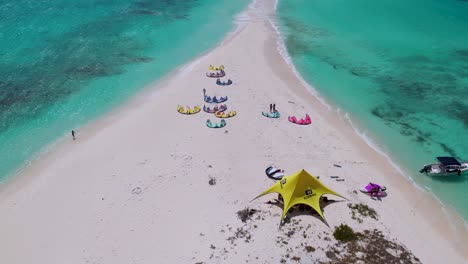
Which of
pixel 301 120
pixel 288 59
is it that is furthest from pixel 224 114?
pixel 288 59

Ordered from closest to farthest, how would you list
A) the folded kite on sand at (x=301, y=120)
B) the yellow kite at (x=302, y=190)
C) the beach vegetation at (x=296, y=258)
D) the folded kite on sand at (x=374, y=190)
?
the beach vegetation at (x=296, y=258) → the yellow kite at (x=302, y=190) → the folded kite on sand at (x=374, y=190) → the folded kite on sand at (x=301, y=120)

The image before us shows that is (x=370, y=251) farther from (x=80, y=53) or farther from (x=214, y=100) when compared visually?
(x=80, y=53)

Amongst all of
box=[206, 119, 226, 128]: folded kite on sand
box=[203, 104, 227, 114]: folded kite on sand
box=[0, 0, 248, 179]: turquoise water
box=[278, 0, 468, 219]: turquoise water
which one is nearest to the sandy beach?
box=[206, 119, 226, 128]: folded kite on sand

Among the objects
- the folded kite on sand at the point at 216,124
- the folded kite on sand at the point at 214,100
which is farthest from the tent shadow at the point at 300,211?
the folded kite on sand at the point at 214,100

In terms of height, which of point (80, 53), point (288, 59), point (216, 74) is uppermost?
point (216, 74)

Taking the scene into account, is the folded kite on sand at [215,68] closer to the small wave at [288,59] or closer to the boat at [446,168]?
the small wave at [288,59]

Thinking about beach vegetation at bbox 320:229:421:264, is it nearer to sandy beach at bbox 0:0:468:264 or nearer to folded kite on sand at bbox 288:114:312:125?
sandy beach at bbox 0:0:468:264
